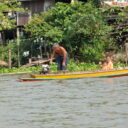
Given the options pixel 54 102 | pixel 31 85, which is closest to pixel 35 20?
pixel 31 85

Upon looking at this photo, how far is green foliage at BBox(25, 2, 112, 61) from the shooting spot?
110ft

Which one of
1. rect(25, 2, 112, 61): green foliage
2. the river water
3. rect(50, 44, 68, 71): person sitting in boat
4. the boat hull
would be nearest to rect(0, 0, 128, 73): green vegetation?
rect(25, 2, 112, 61): green foliage

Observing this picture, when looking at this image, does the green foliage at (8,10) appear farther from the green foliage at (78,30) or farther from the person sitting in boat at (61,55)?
the person sitting in boat at (61,55)

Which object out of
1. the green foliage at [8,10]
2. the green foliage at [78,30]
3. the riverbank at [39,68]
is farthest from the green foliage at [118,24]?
the green foliage at [8,10]

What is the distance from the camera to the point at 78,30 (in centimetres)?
3344

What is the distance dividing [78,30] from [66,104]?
51.5 ft

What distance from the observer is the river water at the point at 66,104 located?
48.5ft

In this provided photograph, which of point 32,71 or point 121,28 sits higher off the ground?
point 121,28

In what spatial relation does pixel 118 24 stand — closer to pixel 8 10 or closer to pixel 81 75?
pixel 8 10

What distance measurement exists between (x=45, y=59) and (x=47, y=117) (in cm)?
1837

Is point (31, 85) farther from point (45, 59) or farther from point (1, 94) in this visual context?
point (45, 59)

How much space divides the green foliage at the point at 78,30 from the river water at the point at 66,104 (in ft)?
24.8

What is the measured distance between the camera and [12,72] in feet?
105

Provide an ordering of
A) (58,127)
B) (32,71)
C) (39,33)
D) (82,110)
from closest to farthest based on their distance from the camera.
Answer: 1. (58,127)
2. (82,110)
3. (32,71)
4. (39,33)
